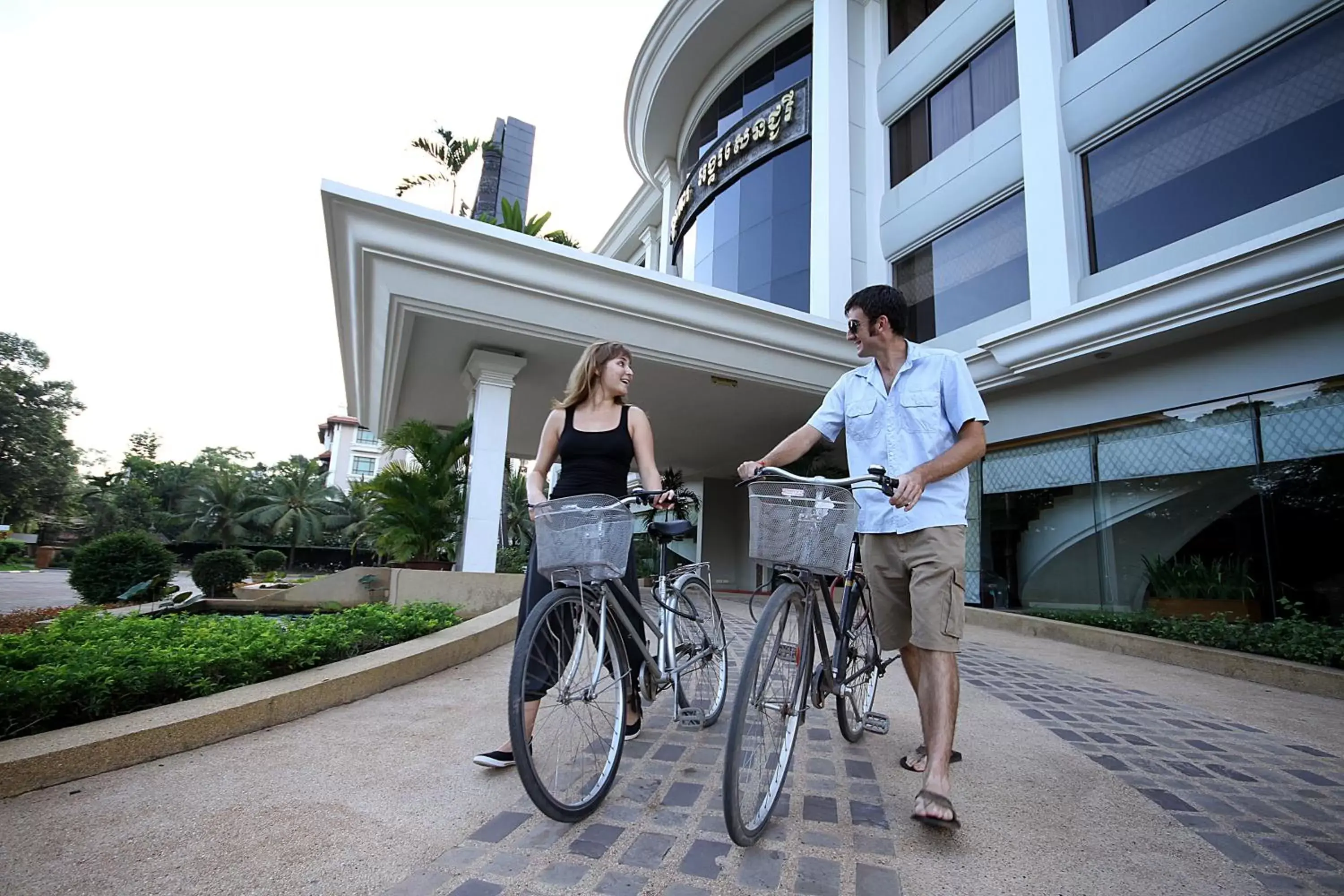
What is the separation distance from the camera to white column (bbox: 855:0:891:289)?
1230 centimetres

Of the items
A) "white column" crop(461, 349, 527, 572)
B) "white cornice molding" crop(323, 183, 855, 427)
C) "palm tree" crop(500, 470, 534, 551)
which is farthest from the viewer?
"palm tree" crop(500, 470, 534, 551)

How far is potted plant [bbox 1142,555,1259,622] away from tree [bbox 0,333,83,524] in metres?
42.4

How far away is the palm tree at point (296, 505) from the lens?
116 ft

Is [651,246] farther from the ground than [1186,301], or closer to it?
farther from the ground

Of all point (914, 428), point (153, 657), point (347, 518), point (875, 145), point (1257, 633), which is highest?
point (875, 145)

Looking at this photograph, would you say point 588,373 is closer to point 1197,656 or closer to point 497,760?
point 497,760

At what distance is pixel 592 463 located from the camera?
263cm

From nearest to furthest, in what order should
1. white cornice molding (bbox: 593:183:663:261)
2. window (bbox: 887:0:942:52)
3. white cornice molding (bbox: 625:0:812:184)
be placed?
window (bbox: 887:0:942:52) < white cornice molding (bbox: 625:0:812:184) < white cornice molding (bbox: 593:183:663:261)

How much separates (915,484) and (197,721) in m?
3.02

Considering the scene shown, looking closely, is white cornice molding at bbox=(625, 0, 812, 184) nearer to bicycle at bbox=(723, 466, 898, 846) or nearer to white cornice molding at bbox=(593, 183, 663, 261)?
white cornice molding at bbox=(593, 183, 663, 261)

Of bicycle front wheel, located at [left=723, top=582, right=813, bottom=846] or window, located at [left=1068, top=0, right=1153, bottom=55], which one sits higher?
window, located at [left=1068, top=0, right=1153, bottom=55]

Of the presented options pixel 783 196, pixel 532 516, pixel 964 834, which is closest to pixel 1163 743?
pixel 964 834

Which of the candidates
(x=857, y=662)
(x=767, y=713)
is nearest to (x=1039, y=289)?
(x=857, y=662)

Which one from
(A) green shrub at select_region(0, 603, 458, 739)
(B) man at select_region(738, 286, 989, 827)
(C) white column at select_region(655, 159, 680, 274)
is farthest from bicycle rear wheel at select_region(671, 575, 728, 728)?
(C) white column at select_region(655, 159, 680, 274)
